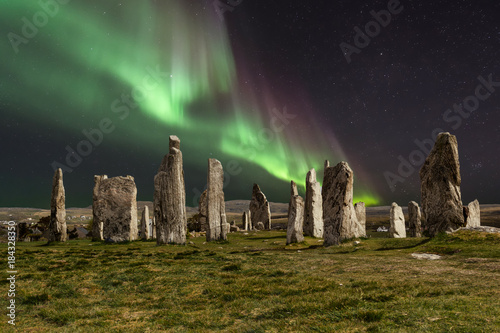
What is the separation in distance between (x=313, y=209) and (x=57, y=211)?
74.2 feet

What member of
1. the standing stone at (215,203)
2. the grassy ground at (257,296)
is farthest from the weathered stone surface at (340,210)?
the standing stone at (215,203)

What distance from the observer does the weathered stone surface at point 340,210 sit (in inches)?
826

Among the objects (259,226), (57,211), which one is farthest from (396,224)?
(57,211)

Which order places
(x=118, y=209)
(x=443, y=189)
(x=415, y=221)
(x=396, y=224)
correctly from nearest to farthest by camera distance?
(x=443, y=189), (x=118, y=209), (x=396, y=224), (x=415, y=221)

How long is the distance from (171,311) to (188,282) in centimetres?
288

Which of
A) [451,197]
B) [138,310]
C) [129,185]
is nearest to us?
[138,310]

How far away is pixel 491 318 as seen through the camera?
5465mm

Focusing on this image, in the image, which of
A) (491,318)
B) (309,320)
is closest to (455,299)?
(491,318)

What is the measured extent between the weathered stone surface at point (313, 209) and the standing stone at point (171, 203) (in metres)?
13.0

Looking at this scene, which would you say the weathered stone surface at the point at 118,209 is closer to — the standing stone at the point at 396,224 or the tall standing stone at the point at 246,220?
the tall standing stone at the point at 246,220

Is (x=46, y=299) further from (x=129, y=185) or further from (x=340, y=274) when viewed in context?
(x=129, y=185)

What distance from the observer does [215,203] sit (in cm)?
2531

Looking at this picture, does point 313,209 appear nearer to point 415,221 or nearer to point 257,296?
point 415,221

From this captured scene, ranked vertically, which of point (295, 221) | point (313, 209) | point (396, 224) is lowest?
point (396, 224)
